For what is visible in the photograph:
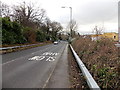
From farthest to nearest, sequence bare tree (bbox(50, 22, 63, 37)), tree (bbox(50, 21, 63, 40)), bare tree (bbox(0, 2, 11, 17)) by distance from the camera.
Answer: tree (bbox(50, 21, 63, 40)) < bare tree (bbox(50, 22, 63, 37)) < bare tree (bbox(0, 2, 11, 17))

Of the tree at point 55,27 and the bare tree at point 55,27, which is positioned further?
the tree at point 55,27

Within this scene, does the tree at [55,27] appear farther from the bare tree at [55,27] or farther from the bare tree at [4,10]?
the bare tree at [4,10]

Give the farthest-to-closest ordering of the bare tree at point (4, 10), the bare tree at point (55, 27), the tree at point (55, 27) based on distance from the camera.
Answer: the tree at point (55, 27) < the bare tree at point (55, 27) < the bare tree at point (4, 10)

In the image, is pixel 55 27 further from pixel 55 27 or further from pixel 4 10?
pixel 4 10

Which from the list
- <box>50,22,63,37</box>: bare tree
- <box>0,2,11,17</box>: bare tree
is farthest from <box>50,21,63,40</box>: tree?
<box>0,2,11,17</box>: bare tree

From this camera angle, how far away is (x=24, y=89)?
5137 millimetres

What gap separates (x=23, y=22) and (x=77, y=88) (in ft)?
145

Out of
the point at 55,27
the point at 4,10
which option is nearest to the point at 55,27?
the point at 55,27

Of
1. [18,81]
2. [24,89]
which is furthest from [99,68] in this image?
[18,81]

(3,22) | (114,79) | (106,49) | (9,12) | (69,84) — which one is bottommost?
(69,84)

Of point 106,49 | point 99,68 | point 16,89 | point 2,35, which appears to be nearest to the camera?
point 16,89

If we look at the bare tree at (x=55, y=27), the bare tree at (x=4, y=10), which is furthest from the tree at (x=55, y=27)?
the bare tree at (x=4, y=10)

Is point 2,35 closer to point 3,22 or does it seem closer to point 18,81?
point 3,22

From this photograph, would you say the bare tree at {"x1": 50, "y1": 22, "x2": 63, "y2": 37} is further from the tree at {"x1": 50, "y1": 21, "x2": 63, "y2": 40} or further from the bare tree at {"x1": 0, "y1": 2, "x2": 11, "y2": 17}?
the bare tree at {"x1": 0, "y1": 2, "x2": 11, "y2": 17}
